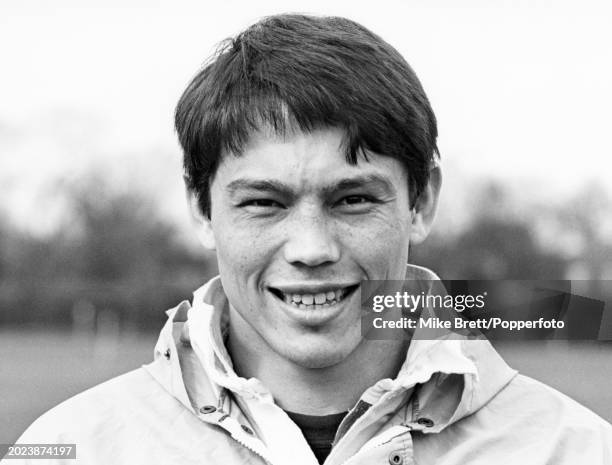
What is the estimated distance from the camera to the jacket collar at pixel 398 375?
313 cm

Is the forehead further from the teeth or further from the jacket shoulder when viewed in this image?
the jacket shoulder

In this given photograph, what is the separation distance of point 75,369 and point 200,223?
36.9 metres

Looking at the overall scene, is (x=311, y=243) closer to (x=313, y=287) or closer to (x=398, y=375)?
(x=313, y=287)

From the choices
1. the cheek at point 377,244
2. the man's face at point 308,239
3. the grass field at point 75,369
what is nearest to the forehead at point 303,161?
the man's face at point 308,239

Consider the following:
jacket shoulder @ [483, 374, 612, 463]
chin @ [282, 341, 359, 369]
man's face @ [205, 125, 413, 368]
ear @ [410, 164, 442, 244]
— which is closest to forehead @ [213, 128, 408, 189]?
man's face @ [205, 125, 413, 368]

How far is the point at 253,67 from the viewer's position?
3.39m

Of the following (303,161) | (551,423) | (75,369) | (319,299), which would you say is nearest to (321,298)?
(319,299)

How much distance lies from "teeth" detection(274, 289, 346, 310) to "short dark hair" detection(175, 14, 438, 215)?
15.2 inches

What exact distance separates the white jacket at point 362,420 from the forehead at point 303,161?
21.1 inches

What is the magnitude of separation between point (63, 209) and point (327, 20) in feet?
170

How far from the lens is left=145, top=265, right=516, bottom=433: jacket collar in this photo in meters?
3.13

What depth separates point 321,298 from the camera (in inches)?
122

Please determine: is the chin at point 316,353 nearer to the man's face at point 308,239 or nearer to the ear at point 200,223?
→ the man's face at point 308,239

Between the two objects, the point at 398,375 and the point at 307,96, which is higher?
the point at 307,96
